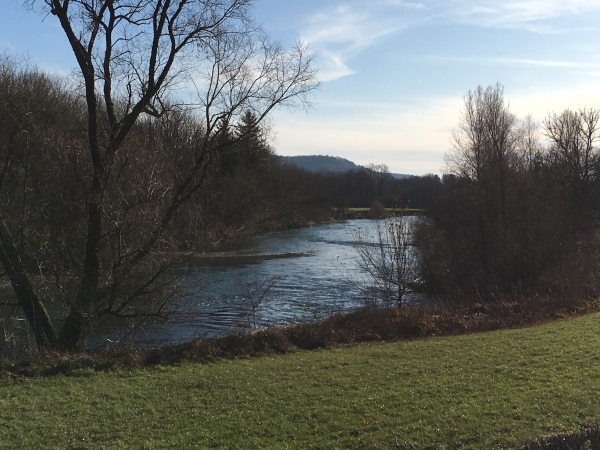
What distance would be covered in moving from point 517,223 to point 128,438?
23.7 m

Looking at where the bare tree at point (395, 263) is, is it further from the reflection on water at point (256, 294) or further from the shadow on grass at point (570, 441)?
the shadow on grass at point (570, 441)

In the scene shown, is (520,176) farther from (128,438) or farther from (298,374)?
(128,438)

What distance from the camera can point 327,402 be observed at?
7.66 m

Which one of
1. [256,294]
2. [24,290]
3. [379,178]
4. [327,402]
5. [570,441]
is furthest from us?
[379,178]

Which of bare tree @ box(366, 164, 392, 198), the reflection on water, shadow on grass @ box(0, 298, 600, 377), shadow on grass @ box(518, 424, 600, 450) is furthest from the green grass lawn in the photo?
bare tree @ box(366, 164, 392, 198)

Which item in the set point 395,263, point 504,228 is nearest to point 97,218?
point 395,263

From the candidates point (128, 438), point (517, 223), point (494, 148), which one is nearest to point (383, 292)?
point (517, 223)

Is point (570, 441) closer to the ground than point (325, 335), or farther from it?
farther from it

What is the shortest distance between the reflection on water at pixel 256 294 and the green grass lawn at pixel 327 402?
5.43m

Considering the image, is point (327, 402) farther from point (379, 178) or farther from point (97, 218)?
point (379, 178)

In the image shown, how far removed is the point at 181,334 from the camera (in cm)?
1627

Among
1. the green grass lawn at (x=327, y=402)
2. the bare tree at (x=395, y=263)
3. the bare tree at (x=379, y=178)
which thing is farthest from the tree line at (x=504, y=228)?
the bare tree at (x=379, y=178)

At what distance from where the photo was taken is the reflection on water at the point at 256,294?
16.6m

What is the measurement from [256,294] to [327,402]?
14.8 m
